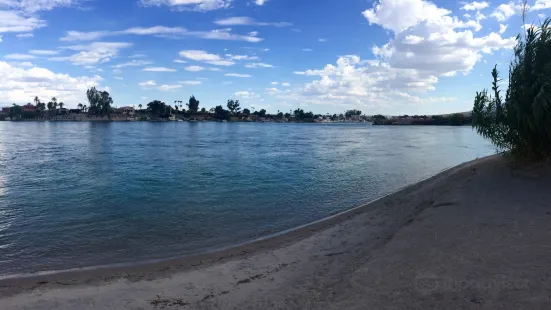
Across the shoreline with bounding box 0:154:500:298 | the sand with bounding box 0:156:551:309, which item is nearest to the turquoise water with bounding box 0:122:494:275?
the shoreline with bounding box 0:154:500:298

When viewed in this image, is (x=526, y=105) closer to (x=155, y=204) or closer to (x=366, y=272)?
(x=366, y=272)

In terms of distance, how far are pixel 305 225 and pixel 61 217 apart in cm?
936

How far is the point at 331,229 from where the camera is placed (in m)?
12.2

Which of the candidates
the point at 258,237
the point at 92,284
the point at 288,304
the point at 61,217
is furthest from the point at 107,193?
the point at 288,304

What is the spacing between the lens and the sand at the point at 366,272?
5855 millimetres

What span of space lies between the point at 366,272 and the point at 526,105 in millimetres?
12642

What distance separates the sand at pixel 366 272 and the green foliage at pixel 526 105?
Result: 4.58 metres

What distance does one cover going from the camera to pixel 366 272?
718cm

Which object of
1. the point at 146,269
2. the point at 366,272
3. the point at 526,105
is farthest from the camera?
the point at 526,105

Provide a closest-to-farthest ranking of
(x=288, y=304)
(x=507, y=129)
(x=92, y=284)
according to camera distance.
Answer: (x=288, y=304) < (x=92, y=284) < (x=507, y=129)

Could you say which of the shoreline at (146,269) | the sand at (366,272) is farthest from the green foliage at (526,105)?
the shoreline at (146,269)

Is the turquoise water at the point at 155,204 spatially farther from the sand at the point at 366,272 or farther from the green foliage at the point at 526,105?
the green foliage at the point at 526,105

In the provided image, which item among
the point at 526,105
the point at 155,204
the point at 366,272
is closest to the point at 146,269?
the point at 366,272

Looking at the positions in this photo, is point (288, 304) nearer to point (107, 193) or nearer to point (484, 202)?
point (484, 202)
